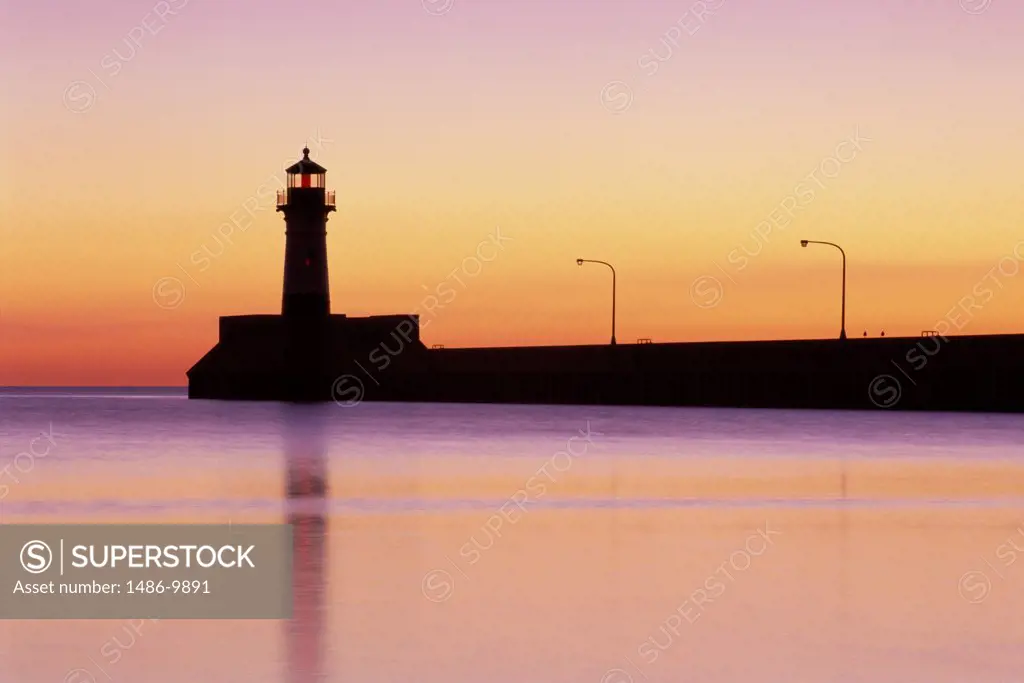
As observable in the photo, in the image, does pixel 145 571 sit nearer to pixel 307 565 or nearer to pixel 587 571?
pixel 307 565

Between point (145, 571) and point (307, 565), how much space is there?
1460mm

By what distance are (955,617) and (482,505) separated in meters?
10.3

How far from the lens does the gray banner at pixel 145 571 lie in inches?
407

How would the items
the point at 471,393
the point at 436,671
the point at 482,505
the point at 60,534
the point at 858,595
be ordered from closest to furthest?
the point at 436,671 → the point at 858,595 → the point at 60,534 → the point at 482,505 → the point at 471,393

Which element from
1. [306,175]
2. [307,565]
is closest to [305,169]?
[306,175]

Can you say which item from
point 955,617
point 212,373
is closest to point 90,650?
point 955,617

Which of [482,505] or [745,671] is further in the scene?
[482,505]

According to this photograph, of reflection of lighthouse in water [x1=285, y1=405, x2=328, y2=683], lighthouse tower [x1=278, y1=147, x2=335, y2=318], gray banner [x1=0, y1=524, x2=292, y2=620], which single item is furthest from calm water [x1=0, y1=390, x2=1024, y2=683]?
lighthouse tower [x1=278, y1=147, x2=335, y2=318]

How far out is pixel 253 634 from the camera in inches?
369

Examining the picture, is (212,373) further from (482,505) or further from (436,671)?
(436,671)

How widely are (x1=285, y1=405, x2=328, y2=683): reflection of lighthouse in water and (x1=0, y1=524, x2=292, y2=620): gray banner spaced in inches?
5.4

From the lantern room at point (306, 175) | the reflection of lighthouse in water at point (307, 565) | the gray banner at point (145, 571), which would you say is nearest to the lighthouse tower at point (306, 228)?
the lantern room at point (306, 175)

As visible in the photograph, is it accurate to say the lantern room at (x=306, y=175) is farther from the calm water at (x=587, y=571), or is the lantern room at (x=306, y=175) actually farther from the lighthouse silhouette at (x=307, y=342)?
the calm water at (x=587, y=571)

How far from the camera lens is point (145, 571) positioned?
40.3ft
